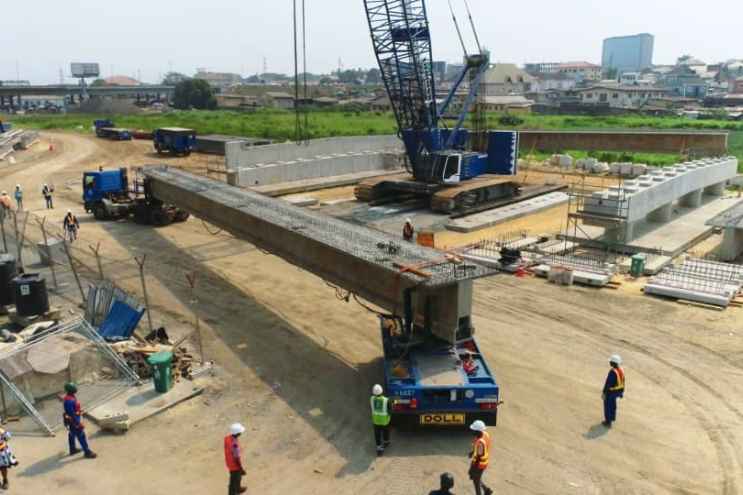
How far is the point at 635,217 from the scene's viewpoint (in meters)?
21.1

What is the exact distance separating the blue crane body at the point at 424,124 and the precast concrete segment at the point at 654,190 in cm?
799

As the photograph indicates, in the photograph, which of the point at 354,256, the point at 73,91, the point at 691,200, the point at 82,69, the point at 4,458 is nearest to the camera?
the point at 4,458

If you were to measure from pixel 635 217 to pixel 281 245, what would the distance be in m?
12.7

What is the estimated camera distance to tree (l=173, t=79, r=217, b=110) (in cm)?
12194

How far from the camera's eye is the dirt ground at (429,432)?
9.38 m

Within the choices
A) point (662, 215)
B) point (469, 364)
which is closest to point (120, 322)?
point (469, 364)

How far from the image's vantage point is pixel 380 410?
9617 mm

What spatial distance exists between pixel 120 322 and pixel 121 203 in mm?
14715

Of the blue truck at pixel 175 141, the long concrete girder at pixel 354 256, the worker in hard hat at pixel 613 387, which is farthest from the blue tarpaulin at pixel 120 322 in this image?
the blue truck at pixel 175 141

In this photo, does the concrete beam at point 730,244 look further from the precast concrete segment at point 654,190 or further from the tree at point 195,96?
the tree at point 195,96

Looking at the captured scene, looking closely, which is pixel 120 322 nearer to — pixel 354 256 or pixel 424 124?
pixel 354 256

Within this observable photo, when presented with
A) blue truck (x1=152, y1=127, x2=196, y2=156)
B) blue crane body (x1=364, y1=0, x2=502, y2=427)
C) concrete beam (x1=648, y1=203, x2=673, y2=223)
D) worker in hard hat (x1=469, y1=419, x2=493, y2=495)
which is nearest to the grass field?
blue truck (x1=152, y1=127, x2=196, y2=156)

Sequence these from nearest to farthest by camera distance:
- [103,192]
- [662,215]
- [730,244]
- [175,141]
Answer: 1. [730,244]
2. [662,215]
3. [103,192]
4. [175,141]

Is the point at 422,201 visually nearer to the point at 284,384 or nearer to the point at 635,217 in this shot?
the point at 635,217
